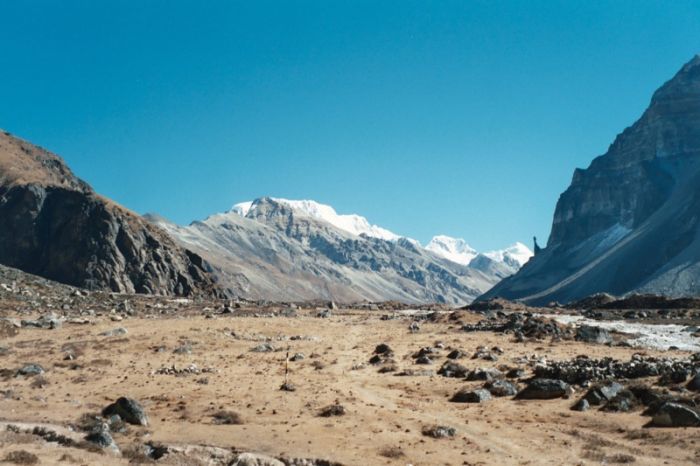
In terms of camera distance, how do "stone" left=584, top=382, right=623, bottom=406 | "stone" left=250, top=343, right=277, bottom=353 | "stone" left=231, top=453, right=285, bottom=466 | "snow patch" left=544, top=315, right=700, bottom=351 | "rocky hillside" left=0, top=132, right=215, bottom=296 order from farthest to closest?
"rocky hillside" left=0, top=132, right=215, bottom=296, "snow patch" left=544, top=315, right=700, bottom=351, "stone" left=250, top=343, right=277, bottom=353, "stone" left=584, top=382, right=623, bottom=406, "stone" left=231, top=453, right=285, bottom=466

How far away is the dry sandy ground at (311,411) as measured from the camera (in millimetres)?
22875

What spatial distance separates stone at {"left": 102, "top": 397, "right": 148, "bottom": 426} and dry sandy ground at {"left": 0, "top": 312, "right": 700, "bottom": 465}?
2.04ft

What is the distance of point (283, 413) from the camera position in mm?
29125

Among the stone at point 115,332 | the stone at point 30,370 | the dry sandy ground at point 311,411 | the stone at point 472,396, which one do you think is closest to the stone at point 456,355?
the dry sandy ground at point 311,411

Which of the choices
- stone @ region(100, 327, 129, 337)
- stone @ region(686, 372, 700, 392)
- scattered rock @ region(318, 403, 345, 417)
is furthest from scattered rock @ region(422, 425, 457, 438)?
stone @ region(100, 327, 129, 337)

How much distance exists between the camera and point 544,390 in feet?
103

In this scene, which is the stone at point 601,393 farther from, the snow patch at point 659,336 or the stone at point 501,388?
the snow patch at point 659,336

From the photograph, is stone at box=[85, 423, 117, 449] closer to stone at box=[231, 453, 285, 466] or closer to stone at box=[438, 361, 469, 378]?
stone at box=[231, 453, 285, 466]

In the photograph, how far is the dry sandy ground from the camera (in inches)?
901

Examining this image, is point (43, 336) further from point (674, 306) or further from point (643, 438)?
point (674, 306)

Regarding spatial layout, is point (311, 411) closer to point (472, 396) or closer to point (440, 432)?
point (440, 432)

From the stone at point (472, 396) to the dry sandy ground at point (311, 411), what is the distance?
811 millimetres

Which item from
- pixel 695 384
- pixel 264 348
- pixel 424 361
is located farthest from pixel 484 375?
pixel 264 348

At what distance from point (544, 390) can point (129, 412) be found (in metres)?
21.2
